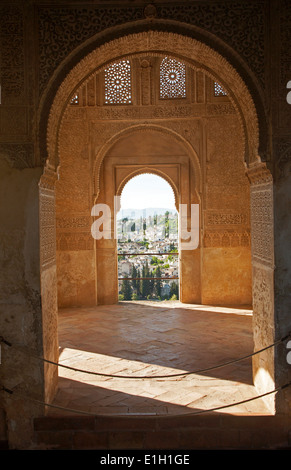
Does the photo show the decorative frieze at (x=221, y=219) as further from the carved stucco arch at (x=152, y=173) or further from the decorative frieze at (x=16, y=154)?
the decorative frieze at (x=16, y=154)

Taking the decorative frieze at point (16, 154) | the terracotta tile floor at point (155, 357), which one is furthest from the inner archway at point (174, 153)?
the decorative frieze at point (16, 154)

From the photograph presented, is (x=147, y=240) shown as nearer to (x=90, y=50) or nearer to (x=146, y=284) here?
(x=146, y=284)

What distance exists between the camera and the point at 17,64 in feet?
14.2

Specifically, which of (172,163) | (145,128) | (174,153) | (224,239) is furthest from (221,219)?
(145,128)

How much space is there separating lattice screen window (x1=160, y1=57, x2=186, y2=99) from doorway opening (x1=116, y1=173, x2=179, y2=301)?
3.87 m

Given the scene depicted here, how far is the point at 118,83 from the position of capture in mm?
9609

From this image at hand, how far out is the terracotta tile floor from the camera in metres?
4.63

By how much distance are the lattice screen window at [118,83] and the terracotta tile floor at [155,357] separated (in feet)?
15.1

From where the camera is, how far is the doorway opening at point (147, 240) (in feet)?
46.9

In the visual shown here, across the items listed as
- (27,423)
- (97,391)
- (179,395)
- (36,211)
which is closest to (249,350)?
(179,395)
